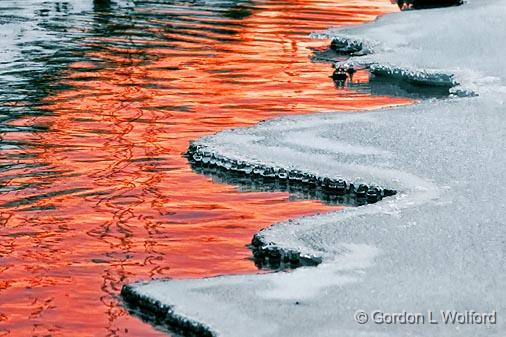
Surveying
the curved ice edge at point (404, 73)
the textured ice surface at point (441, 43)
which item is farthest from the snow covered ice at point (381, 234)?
the textured ice surface at point (441, 43)

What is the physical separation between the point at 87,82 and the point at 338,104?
2333 mm

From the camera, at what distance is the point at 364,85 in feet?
40.2

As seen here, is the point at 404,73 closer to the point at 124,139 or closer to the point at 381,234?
the point at 124,139

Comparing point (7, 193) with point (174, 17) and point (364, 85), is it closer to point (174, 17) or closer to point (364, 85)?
point (364, 85)

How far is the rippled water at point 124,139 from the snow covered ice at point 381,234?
342 millimetres

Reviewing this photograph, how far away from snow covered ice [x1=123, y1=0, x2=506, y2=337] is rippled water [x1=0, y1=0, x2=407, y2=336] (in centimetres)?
34

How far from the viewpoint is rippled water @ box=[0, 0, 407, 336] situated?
637 centimetres

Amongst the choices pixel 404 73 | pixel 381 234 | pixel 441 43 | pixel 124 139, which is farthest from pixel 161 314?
pixel 441 43

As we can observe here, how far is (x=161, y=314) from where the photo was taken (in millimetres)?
5703

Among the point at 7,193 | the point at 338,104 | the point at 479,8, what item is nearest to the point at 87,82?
the point at 338,104

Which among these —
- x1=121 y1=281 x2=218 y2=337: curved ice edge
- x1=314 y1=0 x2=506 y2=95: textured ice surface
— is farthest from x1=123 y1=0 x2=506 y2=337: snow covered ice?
x1=314 y1=0 x2=506 y2=95: textured ice surface

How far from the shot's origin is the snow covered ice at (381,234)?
5504 mm

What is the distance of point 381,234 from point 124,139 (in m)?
3.34

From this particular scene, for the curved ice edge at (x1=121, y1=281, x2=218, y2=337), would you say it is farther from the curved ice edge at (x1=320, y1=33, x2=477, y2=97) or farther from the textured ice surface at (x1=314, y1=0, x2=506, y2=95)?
the curved ice edge at (x1=320, y1=33, x2=477, y2=97)
